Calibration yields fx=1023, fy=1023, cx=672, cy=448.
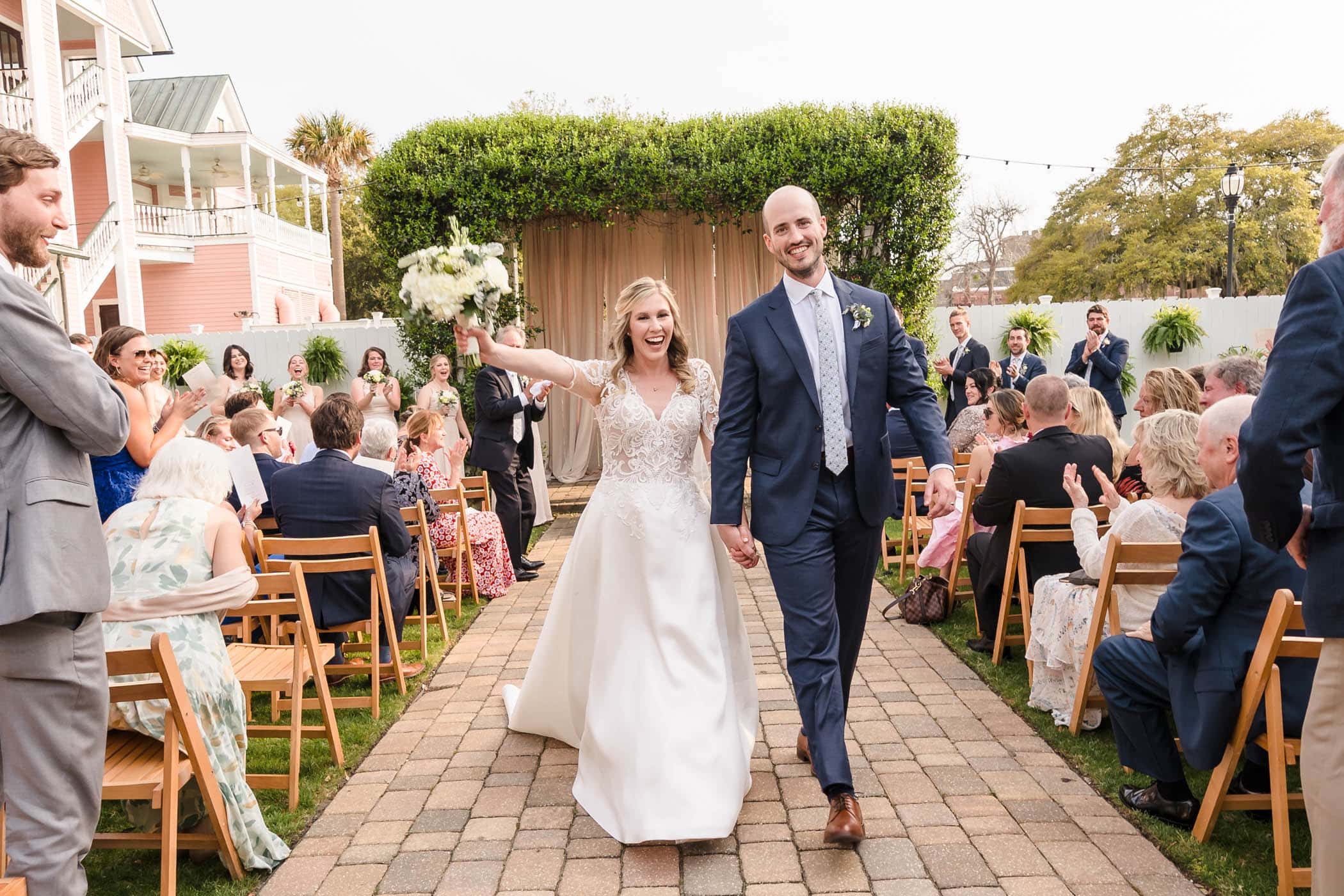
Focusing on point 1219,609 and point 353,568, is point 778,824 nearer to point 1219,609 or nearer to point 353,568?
point 1219,609

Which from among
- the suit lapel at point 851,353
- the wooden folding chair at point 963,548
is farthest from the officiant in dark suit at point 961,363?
the suit lapel at point 851,353

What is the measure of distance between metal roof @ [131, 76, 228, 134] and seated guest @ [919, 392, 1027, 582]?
27.9 m

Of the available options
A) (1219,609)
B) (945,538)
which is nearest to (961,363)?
(945,538)

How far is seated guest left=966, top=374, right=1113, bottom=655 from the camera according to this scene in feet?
18.4

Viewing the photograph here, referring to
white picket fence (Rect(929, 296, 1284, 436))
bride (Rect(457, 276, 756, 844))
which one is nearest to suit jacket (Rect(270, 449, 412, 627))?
bride (Rect(457, 276, 756, 844))

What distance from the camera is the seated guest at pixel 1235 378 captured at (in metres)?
5.19

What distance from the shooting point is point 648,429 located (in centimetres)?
439

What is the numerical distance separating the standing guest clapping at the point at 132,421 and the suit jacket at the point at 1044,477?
4.10m

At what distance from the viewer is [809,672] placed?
3.68 m

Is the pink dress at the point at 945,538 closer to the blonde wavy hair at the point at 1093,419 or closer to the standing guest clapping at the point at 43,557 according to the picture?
the blonde wavy hair at the point at 1093,419

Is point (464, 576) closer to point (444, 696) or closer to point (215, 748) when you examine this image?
point (444, 696)

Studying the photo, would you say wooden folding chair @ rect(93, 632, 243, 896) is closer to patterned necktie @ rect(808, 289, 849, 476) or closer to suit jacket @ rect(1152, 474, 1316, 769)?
patterned necktie @ rect(808, 289, 849, 476)

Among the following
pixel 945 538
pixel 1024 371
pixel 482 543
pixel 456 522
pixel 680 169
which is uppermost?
pixel 680 169

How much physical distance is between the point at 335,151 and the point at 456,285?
38.8 metres
